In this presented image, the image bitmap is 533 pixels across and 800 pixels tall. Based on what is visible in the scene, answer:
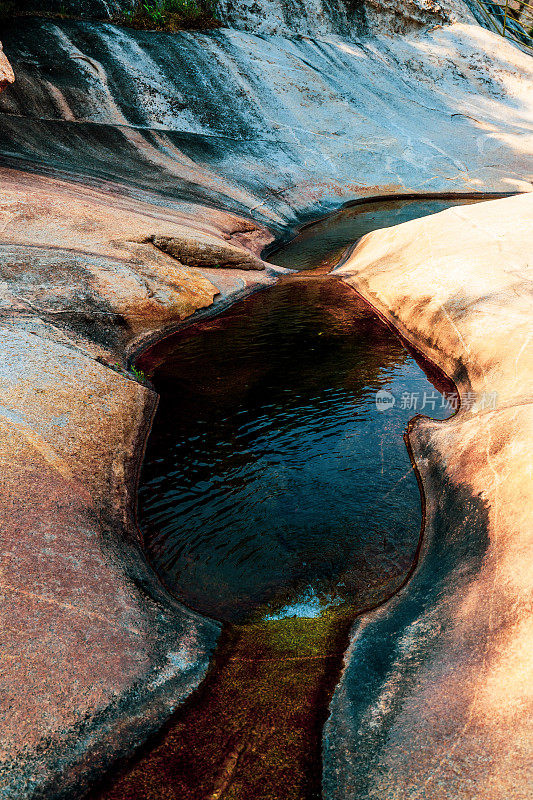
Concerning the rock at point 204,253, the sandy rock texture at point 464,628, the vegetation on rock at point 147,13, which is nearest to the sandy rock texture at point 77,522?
the rock at point 204,253

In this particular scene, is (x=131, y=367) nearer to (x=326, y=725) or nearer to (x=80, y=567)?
(x=80, y=567)

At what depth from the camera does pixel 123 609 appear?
4.78 m

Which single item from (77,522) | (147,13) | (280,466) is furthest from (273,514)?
(147,13)

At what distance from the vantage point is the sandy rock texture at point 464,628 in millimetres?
3580

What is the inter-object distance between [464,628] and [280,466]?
323cm

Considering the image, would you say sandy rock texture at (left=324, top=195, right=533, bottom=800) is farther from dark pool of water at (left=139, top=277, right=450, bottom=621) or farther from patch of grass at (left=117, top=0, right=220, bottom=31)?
patch of grass at (left=117, top=0, right=220, bottom=31)

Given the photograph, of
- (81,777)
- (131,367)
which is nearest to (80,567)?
(81,777)

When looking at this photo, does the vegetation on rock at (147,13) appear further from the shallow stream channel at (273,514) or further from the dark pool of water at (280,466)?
the dark pool of water at (280,466)

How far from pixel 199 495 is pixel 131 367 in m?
3.35

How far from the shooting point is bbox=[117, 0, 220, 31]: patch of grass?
76.2 ft

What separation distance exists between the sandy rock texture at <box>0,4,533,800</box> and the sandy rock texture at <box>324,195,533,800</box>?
110 mm

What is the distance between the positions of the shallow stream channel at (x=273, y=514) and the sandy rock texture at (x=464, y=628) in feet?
0.79

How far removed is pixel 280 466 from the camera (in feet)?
23.7

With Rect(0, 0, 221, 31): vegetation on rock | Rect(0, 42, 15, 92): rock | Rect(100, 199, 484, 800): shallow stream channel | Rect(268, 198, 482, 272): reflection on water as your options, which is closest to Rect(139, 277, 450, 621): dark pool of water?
Rect(100, 199, 484, 800): shallow stream channel
